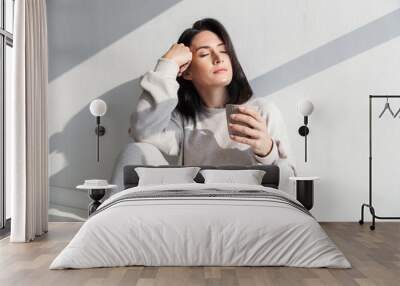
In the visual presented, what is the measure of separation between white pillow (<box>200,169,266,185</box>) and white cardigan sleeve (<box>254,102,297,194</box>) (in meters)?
0.57

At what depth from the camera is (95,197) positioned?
698 centimetres

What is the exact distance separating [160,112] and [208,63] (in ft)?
2.78

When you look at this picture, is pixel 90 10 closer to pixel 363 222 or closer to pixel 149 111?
pixel 149 111

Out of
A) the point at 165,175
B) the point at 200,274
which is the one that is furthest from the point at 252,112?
the point at 200,274

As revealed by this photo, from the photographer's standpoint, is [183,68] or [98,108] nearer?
[98,108]

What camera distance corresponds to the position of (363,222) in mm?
7293

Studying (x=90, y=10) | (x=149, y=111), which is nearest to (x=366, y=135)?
(x=149, y=111)

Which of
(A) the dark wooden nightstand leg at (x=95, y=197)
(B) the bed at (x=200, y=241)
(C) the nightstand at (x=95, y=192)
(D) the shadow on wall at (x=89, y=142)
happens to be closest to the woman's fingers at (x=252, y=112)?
(D) the shadow on wall at (x=89, y=142)

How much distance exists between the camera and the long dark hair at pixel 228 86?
7320mm

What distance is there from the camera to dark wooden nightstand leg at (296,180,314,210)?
706 cm

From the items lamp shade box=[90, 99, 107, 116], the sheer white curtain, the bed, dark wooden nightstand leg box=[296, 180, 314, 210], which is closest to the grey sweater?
dark wooden nightstand leg box=[296, 180, 314, 210]

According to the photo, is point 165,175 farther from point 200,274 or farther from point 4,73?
point 200,274

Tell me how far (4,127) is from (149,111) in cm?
170

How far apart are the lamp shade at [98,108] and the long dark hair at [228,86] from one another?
0.92 meters
